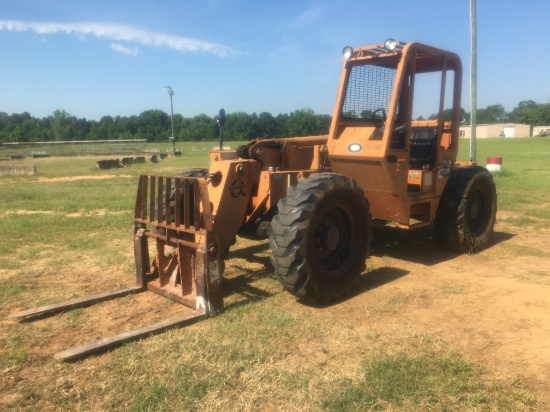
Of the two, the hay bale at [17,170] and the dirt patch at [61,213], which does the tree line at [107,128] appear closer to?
the hay bale at [17,170]

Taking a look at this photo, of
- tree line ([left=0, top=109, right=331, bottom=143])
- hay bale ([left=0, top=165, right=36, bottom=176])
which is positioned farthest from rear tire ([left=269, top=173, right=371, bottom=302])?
tree line ([left=0, top=109, right=331, bottom=143])

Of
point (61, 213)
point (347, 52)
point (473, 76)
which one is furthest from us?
point (473, 76)

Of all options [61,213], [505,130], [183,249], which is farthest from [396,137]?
[505,130]

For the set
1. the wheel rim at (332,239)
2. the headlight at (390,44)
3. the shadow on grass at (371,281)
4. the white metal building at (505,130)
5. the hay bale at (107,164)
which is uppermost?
the white metal building at (505,130)

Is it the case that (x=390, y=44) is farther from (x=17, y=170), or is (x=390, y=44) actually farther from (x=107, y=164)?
(x=107, y=164)

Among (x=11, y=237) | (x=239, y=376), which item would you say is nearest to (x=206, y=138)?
(x=11, y=237)

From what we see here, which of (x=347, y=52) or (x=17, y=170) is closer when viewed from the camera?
(x=347, y=52)

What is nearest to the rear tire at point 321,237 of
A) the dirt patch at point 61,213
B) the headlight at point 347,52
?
the headlight at point 347,52

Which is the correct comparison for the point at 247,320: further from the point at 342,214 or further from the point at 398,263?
the point at 398,263

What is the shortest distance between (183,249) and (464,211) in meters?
4.15

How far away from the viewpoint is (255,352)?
3.76m

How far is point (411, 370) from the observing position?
345cm

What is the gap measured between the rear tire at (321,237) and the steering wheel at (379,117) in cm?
142

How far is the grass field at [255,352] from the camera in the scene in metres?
3.15
